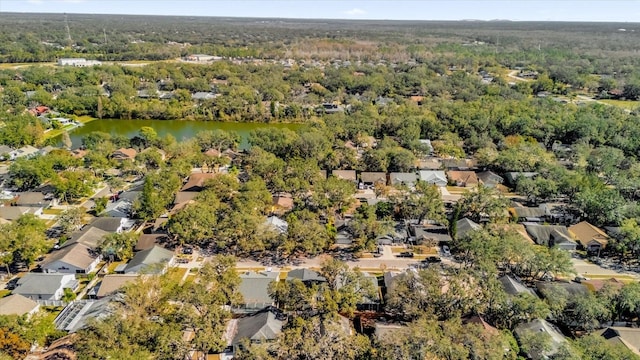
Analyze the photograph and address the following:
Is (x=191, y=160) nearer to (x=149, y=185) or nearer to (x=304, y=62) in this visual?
(x=149, y=185)

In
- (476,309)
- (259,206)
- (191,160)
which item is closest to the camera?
(476,309)

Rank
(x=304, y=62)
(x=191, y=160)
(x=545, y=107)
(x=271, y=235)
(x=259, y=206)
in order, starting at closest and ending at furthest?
1. (x=271, y=235)
2. (x=259, y=206)
3. (x=191, y=160)
4. (x=545, y=107)
5. (x=304, y=62)

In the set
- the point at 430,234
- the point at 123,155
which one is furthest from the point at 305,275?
the point at 123,155

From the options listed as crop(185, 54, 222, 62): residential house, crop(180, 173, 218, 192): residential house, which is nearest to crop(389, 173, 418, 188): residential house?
crop(180, 173, 218, 192): residential house

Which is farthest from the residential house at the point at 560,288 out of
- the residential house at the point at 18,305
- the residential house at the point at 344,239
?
the residential house at the point at 18,305

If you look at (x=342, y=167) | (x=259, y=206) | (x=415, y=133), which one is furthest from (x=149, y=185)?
(x=415, y=133)

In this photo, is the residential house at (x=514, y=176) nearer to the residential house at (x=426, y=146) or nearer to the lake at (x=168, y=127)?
the residential house at (x=426, y=146)
